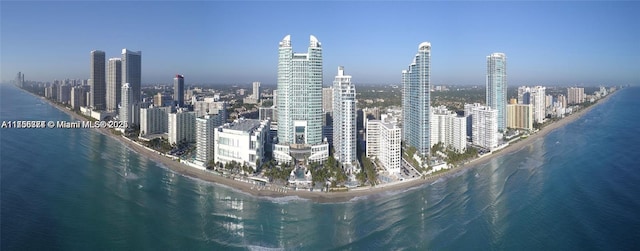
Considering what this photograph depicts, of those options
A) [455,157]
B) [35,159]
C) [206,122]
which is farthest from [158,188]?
[455,157]

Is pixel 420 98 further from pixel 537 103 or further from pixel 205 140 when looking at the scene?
pixel 537 103

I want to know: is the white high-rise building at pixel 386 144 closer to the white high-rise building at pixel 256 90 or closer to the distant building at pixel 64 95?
the white high-rise building at pixel 256 90

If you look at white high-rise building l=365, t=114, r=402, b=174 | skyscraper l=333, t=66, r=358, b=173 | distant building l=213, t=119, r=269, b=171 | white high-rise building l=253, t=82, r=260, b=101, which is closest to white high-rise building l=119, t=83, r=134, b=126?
distant building l=213, t=119, r=269, b=171

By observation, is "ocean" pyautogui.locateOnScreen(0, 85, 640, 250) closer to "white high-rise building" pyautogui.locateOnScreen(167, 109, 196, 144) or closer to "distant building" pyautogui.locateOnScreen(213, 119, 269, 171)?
"distant building" pyautogui.locateOnScreen(213, 119, 269, 171)

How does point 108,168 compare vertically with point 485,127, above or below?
below

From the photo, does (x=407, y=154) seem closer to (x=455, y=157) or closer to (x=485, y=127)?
(x=455, y=157)

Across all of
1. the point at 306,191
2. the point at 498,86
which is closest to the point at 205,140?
the point at 306,191
